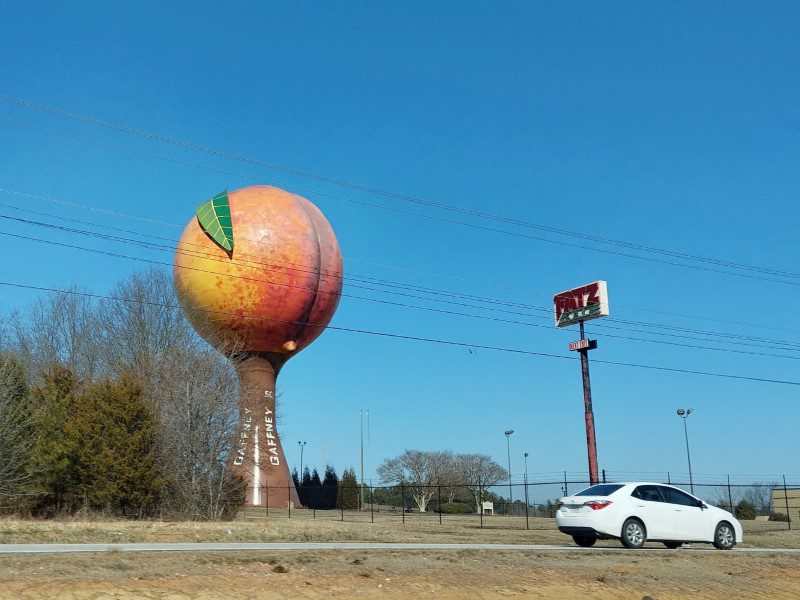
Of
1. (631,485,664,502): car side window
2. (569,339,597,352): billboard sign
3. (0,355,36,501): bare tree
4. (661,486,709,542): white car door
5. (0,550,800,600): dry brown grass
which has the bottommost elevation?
(0,550,800,600): dry brown grass

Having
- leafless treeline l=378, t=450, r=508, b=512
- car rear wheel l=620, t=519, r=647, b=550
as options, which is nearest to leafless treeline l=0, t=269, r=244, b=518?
car rear wheel l=620, t=519, r=647, b=550

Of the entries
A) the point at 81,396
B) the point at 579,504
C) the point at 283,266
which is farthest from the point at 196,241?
the point at 579,504

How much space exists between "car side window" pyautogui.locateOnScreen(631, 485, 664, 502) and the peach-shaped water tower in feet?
83.1

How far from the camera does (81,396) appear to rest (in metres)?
32.0

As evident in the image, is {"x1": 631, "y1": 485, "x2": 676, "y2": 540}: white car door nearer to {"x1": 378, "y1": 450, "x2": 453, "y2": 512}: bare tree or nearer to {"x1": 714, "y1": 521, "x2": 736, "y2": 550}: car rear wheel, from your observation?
{"x1": 714, "y1": 521, "x2": 736, "y2": 550}: car rear wheel

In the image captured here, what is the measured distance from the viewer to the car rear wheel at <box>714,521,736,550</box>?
2086 centimetres

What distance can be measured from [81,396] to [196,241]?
15.5 m

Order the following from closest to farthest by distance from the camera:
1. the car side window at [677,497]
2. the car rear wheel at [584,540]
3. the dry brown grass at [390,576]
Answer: the dry brown grass at [390,576] → the car rear wheel at [584,540] → the car side window at [677,497]

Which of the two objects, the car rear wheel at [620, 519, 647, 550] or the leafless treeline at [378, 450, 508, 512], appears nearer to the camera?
the car rear wheel at [620, 519, 647, 550]

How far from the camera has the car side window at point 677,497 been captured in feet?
66.7

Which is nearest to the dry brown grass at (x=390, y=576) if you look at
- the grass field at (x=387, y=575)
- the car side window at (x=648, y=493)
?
the grass field at (x=387, y=575)

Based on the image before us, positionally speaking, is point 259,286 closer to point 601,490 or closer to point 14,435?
point 14,435

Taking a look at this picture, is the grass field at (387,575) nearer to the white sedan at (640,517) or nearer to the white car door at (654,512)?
the white sedan at (640,517)

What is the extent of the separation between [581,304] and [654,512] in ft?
78.9
